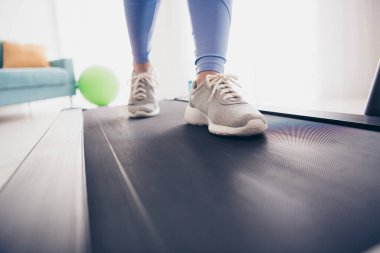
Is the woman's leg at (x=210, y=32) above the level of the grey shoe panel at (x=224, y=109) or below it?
above

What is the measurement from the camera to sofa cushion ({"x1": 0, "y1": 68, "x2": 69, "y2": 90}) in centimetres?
230

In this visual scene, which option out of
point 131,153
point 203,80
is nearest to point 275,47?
point 203,80

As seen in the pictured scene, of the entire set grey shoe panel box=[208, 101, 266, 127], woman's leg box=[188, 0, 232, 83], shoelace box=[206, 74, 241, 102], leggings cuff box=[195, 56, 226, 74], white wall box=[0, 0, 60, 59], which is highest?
white wall box=[0, 0, 60, 59]

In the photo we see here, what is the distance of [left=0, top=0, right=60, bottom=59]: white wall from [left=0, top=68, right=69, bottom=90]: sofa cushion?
4.77 ft

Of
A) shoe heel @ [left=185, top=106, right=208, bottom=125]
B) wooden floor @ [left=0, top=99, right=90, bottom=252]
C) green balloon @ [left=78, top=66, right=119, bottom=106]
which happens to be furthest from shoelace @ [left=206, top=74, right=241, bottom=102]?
green balloon @ [left=78, top=66, right=119, bottom=106]

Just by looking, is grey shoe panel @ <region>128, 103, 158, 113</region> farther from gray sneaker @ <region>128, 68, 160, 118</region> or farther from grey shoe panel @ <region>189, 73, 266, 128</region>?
grey shoe panel @ <region>189, 73, 266, 128</region>

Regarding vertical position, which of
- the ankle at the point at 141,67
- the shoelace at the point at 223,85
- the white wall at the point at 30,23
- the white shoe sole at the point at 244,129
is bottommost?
the white shoe sole at the point at 244,129

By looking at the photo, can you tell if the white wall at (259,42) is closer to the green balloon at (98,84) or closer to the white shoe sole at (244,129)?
the green balloon at (98,84)

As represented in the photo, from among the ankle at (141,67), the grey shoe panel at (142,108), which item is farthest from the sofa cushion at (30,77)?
the grey shoe panel at (142,108)

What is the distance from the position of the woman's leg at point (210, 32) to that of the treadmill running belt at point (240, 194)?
1.00ft

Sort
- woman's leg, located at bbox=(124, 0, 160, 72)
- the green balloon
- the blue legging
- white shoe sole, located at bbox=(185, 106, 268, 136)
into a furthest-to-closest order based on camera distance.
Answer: the green balloon, woman's leg, located at bbox=(124, 0, 160, 72), the blue legging, white shoe sole, located at bbox=(185, 106, 268, 136)

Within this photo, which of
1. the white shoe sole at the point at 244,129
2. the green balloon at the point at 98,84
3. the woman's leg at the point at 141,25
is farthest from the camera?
the green balloon at the point at 98,84

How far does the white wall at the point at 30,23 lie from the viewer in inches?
149

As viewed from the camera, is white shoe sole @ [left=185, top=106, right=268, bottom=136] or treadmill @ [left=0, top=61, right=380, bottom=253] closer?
treadmill @ [left=0, top=61, right=380, bottom=253]
